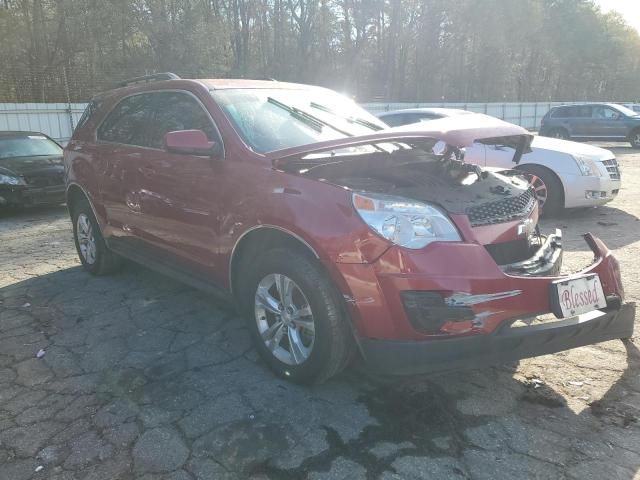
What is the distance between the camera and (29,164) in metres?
8.99

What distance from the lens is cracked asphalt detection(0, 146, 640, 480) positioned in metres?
2.36

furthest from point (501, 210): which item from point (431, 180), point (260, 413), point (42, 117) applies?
point (42, 117)

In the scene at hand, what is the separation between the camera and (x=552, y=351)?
2641 mm

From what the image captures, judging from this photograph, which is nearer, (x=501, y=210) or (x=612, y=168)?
(x=501, y=210)

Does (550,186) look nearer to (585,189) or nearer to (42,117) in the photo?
(585,189)

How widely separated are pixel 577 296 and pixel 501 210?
589 millimetres

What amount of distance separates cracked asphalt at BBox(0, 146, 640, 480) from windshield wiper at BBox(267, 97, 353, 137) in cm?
158

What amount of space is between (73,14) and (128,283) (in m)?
17.2

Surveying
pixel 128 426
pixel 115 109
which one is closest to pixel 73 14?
pixel 115 109

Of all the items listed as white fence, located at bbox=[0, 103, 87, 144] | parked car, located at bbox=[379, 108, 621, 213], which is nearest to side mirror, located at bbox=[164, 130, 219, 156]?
parked car, located at bbox=[379, 108, 621, 213]

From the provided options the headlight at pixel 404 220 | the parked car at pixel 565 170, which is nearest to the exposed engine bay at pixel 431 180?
the headlight at pixel 404 220

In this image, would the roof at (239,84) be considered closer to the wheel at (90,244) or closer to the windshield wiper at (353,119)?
the windshield wiper at (353,119)

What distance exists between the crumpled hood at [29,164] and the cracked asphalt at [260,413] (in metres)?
5.63

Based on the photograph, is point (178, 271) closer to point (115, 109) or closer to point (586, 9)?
point (115, 109)
